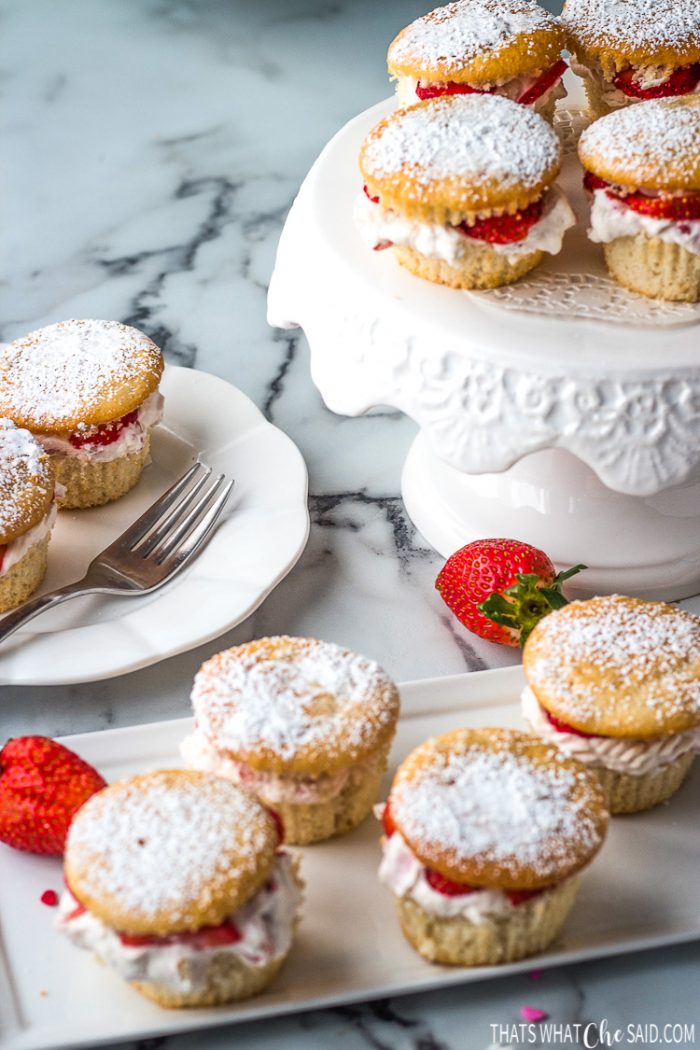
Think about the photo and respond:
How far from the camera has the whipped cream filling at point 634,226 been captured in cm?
169

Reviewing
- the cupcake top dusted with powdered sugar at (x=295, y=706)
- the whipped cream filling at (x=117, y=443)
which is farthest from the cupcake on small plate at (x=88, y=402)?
the cupcake top dusted with powdered sugar at (x=295, y=706)

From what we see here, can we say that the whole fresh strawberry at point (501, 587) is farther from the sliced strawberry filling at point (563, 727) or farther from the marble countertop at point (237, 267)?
the sliced strawberry filling at point (563, 727)

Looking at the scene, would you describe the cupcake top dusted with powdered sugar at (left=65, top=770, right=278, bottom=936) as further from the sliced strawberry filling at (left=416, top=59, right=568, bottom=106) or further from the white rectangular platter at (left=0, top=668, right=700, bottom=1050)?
the sliced strawberry filling at (left=416, top=59, right=568, bottom=106)

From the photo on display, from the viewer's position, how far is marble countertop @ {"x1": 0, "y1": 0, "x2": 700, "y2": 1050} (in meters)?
1.48

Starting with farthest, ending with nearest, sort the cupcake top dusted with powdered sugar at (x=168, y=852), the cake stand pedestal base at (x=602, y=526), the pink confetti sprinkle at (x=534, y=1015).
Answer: the cake stand pedestal base at (x=602, y=526) < the pink confetti sprinkle at (x=534, y=1015) < the cupcake top dusted with powdered sugar at (x=168, y=852)

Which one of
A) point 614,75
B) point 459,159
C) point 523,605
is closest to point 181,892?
point 523,605

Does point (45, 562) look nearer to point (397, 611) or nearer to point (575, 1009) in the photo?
point (397, 611)

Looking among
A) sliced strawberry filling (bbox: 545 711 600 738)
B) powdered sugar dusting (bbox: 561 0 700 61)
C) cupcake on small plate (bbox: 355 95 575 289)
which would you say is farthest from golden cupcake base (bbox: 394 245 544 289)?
sliced strawberry filling (bbox: 545 711 600 738)

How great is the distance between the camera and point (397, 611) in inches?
79.9

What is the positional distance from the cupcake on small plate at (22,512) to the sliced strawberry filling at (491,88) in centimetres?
71

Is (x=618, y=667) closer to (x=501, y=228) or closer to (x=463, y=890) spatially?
(x=463, y=890)

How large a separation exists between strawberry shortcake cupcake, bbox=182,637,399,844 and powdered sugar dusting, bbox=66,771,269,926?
0.08 meters

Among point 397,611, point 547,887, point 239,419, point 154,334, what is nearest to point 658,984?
point 547,887

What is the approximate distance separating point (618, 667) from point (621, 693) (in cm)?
4
